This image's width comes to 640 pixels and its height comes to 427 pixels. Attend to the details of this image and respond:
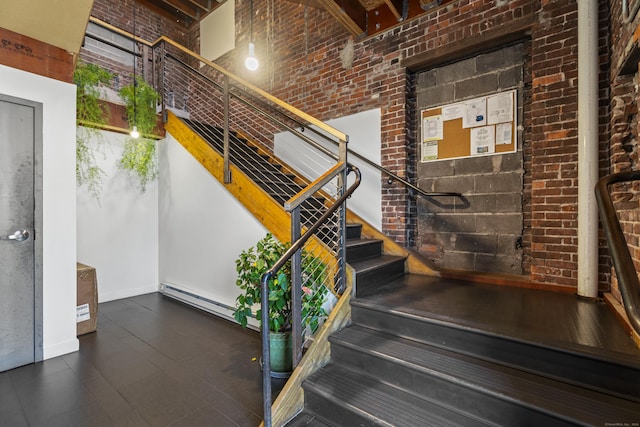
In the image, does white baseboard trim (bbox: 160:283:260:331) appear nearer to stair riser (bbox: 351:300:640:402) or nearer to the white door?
the white door

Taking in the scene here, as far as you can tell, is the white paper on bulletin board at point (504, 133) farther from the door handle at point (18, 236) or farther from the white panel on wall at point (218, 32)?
the white panel on wall at point (218, 32)

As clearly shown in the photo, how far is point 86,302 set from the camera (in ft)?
9.80

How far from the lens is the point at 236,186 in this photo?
317 centimetres

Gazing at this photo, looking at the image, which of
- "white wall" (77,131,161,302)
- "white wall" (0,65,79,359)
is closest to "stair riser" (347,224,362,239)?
"white wall" (0,65,79,359)

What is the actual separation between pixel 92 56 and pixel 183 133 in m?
3.05

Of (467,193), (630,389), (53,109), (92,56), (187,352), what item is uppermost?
(92,56)

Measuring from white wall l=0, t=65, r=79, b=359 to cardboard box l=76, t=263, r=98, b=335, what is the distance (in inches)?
14.3

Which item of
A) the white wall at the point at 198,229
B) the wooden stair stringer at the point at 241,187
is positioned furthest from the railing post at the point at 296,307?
the white wall at the point at 198,229

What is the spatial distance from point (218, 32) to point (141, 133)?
10.1 ft

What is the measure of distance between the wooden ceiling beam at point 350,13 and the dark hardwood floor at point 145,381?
3.45 meters

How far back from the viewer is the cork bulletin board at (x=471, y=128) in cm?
287

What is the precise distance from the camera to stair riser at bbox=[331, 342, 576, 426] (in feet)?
4.47

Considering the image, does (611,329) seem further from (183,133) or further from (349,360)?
(183,133)

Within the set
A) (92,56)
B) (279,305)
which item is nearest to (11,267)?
(279,305)
